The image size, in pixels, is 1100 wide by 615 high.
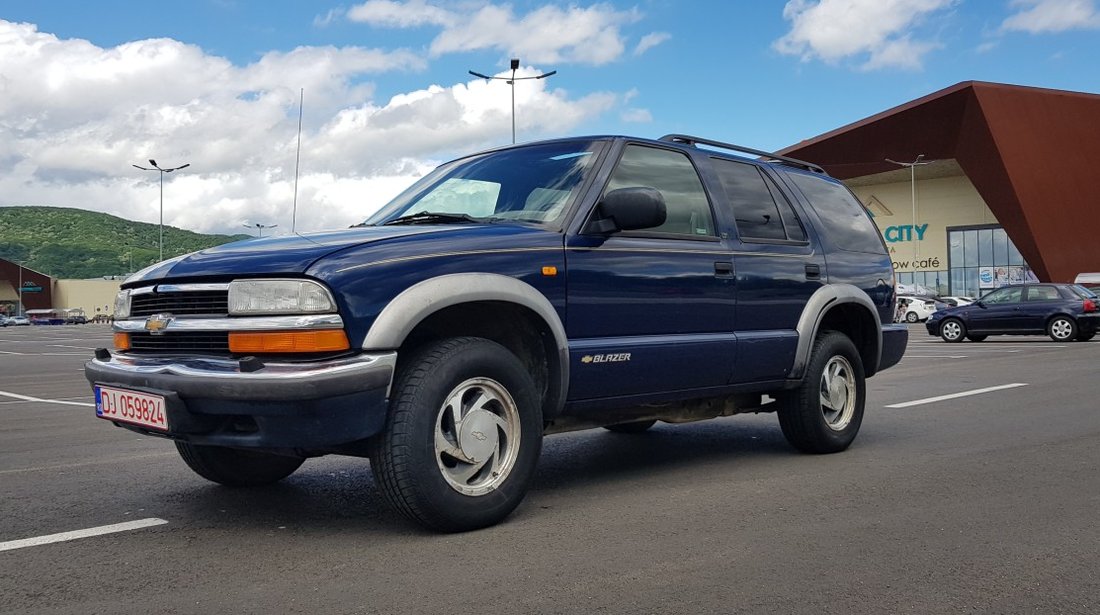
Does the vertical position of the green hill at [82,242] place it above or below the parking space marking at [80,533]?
above

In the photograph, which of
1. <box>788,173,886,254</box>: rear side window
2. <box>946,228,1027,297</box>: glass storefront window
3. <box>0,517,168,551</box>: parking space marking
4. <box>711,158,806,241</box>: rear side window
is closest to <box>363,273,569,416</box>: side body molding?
<box>0,517,168,551</box>: parking space marking

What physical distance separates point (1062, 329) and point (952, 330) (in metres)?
2.55

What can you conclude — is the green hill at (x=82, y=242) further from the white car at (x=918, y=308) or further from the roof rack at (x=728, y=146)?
the roof rack at (x=728, y=146)

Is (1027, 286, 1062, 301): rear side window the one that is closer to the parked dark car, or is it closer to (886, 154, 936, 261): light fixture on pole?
the parked dark car

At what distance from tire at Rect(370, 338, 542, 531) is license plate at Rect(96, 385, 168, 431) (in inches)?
33.8

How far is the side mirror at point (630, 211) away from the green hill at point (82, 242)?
159 meters

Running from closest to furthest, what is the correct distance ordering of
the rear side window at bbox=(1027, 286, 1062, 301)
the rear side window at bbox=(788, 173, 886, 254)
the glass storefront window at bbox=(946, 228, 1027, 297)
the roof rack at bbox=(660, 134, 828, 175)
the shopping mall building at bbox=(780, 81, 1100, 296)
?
the roof rack at bbox=(660, 134, 828, 175) → the rear side window at bbox=(788, 173, 886, 254) → the rear side window at bbox=(1027, 286, 1062, 301) → the shopping mall building at bbox=(780, 81, 1100, 296) → the glass storefront window at bbox=(946, 228, 1027, 297)

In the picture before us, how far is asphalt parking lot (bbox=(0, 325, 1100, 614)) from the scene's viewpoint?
119 inches

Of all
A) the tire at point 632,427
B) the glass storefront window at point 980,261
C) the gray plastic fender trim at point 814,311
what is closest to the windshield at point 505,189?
the gray plastic fender trim at point 814,311

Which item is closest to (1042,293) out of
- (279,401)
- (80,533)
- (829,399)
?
(829,399)

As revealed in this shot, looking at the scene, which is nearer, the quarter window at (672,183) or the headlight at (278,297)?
the headlight at (278,297)

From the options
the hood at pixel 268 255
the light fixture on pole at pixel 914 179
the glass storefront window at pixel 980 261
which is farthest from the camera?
the glass storefront window at pixel 980 261

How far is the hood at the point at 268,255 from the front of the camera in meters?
3.66

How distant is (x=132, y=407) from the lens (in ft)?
12.7
